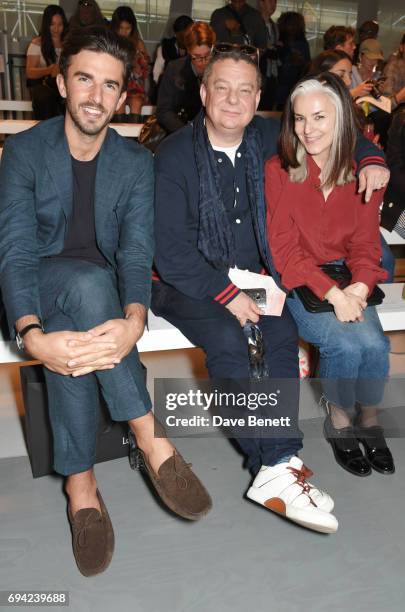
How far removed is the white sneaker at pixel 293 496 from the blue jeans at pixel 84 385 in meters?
0.45

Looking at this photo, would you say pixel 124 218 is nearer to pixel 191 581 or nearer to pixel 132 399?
pixel 132 399

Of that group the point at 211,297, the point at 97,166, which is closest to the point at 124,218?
the point at 97,166

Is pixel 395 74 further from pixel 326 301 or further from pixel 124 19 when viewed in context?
pixel 124 19

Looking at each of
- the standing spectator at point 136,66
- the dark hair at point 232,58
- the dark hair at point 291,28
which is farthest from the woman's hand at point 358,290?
the dark hair at point 291,28

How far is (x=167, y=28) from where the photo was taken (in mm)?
8945

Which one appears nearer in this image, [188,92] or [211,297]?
[211,297]

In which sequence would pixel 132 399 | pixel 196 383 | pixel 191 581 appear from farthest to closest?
pixel 196 383 < pixel 132 399 < pixel 191 581

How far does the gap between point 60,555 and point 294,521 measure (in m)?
0.71

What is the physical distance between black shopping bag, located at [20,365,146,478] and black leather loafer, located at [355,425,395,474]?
90 centimetres

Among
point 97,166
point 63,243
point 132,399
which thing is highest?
point 97,166

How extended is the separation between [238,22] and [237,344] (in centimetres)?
488

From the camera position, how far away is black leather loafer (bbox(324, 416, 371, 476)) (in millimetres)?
2279

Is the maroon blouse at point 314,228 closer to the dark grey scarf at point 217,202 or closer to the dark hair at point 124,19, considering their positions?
the dark grey scarf at point 217,202

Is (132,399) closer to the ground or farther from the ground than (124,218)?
closer to the ground
